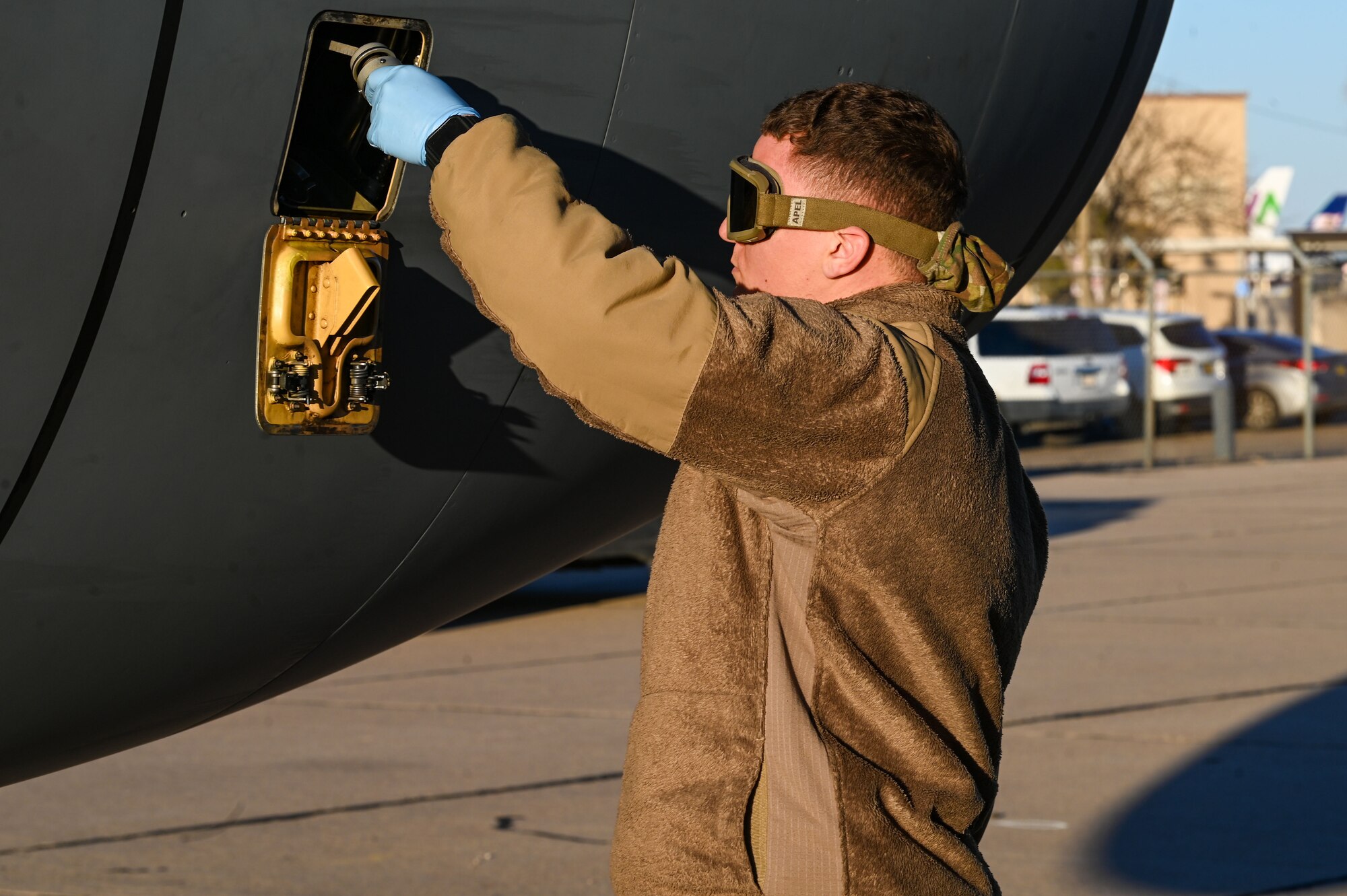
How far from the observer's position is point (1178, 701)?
6758 millimetres

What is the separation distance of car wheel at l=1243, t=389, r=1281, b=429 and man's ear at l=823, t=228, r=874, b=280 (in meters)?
20.3

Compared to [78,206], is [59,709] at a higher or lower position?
lower

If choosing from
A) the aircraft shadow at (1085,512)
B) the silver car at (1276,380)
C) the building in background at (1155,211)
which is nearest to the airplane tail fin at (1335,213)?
the building in background at (1155,211)

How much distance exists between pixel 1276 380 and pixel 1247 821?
54.9ft

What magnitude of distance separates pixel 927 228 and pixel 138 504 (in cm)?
85

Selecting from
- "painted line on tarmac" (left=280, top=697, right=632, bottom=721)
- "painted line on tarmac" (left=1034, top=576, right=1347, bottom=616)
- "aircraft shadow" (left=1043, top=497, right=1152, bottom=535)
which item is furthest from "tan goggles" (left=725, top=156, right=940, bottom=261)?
"aircraft shadow" (left=1043, top=497, right=1152, bottom=535)

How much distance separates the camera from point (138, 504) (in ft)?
5.60

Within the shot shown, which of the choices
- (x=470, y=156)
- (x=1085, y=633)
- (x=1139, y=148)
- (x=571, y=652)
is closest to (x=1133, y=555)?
(x=1085, y=633)

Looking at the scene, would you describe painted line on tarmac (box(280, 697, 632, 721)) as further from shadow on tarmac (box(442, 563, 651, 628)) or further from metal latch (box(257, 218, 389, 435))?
metal latch (box(257, 218, 389, 435))

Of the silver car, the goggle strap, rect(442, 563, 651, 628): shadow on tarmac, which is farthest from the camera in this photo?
the silver car

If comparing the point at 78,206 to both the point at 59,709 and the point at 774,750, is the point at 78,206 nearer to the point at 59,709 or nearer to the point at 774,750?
the point at 59,709

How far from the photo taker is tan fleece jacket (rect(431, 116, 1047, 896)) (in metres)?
1.55

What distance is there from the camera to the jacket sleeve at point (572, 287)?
5.01ft

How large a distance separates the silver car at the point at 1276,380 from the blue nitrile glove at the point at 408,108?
20029 mm
